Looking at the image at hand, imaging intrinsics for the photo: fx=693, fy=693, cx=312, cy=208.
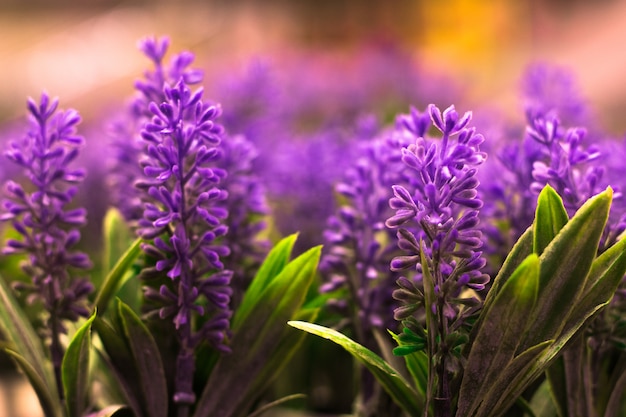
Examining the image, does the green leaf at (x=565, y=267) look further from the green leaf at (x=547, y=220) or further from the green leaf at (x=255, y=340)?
the green leaf at (x=255, y=340)

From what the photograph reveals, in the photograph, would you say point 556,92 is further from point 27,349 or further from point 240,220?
point 27,349

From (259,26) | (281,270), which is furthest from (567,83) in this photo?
(259,26)

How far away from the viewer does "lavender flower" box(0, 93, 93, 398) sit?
20.3 inches

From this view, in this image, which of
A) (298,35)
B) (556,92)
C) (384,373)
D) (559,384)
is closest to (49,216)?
(384,373)

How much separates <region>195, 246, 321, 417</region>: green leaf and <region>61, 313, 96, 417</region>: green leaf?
9 centimetres

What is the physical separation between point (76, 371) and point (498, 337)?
0.98 ft

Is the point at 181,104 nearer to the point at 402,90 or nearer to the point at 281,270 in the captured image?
the point at 281,270

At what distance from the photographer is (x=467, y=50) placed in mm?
4477

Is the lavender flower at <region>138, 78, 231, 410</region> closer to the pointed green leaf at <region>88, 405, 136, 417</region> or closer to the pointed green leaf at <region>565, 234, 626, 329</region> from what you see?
the pointed green leaf at <region>88, 405, 136, 417</region>

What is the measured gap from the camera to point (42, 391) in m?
0.52

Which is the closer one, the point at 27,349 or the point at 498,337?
the point at 498,337

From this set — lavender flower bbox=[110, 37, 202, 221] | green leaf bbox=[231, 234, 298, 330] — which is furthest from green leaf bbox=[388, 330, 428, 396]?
lavender flower bbox=[110, 37, 202, 221]

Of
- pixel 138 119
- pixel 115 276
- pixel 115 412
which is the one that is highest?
pixel 138 119

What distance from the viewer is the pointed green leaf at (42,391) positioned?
0.51 metres
